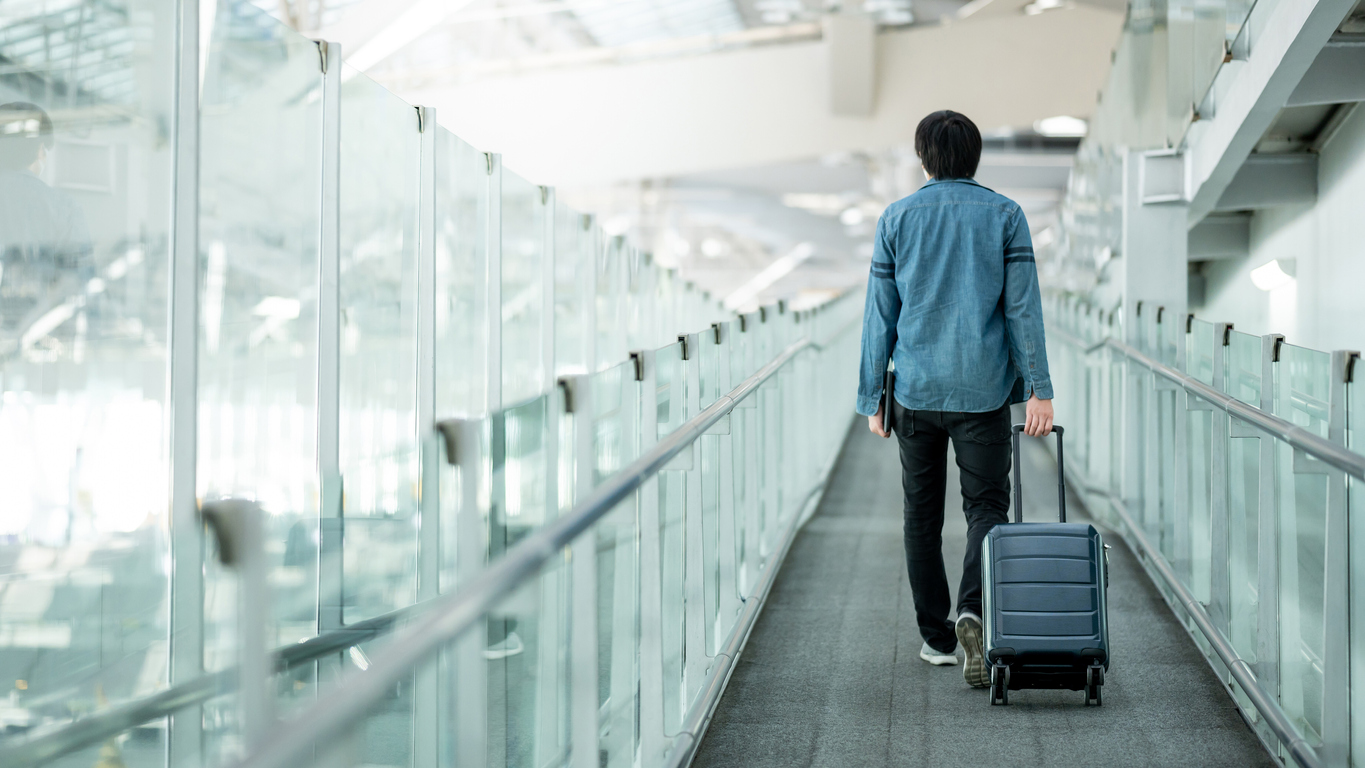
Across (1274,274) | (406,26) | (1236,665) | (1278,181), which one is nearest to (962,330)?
(1236,665)

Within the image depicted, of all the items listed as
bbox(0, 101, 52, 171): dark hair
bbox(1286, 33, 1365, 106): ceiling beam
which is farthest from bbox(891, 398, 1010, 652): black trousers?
bbox(1286, 33, 1365, 106): ceiling beam

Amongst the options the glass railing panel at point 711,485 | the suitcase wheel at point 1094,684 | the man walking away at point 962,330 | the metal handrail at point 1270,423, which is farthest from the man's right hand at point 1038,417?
the glass railing panel at point 711,485

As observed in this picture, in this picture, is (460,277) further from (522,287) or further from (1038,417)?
(1038,417)

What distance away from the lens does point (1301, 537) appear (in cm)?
279

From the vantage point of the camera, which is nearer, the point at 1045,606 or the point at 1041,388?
the point at 1045,606

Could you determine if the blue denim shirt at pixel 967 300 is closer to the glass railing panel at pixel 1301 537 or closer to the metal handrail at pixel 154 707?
the glass railing panel at pixel 1301 537

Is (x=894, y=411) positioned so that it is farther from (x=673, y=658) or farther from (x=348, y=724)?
(x=348, y=724)

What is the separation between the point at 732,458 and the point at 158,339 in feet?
5.79

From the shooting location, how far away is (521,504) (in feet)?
6.78

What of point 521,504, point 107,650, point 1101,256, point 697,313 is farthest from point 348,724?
point 697,313

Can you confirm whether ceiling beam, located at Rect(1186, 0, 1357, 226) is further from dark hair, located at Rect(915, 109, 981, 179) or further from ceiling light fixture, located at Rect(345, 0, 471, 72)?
ceiling light fixture, located at Rect(345, 0, 471, 72)

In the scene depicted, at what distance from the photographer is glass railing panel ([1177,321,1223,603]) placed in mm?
3691

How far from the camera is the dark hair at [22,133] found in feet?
7.63

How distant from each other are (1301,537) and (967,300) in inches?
38.6
